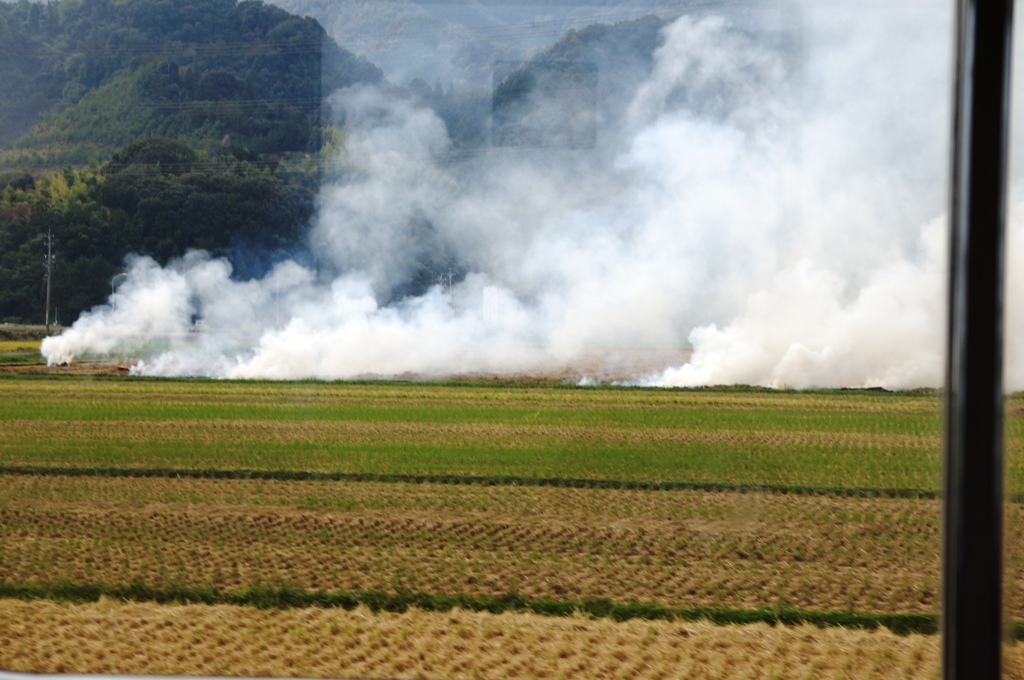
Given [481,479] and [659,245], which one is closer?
[481,479]

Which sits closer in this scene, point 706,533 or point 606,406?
point 706,533

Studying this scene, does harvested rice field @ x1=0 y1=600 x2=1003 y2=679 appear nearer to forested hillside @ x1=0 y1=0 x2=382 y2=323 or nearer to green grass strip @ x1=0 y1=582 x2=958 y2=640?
green grass strip @ x1=0 y1=582 x2=958 y2=640

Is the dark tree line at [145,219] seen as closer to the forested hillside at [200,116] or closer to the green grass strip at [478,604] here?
the forested hillside at [200,116]

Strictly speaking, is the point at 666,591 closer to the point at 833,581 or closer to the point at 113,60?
the point at 833,581

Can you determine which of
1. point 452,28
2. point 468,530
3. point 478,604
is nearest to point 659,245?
point 452,28

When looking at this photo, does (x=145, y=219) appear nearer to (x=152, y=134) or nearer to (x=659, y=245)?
(x=152, y=134)

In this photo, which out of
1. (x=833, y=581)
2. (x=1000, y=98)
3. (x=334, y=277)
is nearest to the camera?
(x=1000, y=98)

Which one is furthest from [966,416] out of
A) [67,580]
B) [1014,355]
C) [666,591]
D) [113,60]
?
[113,60]
